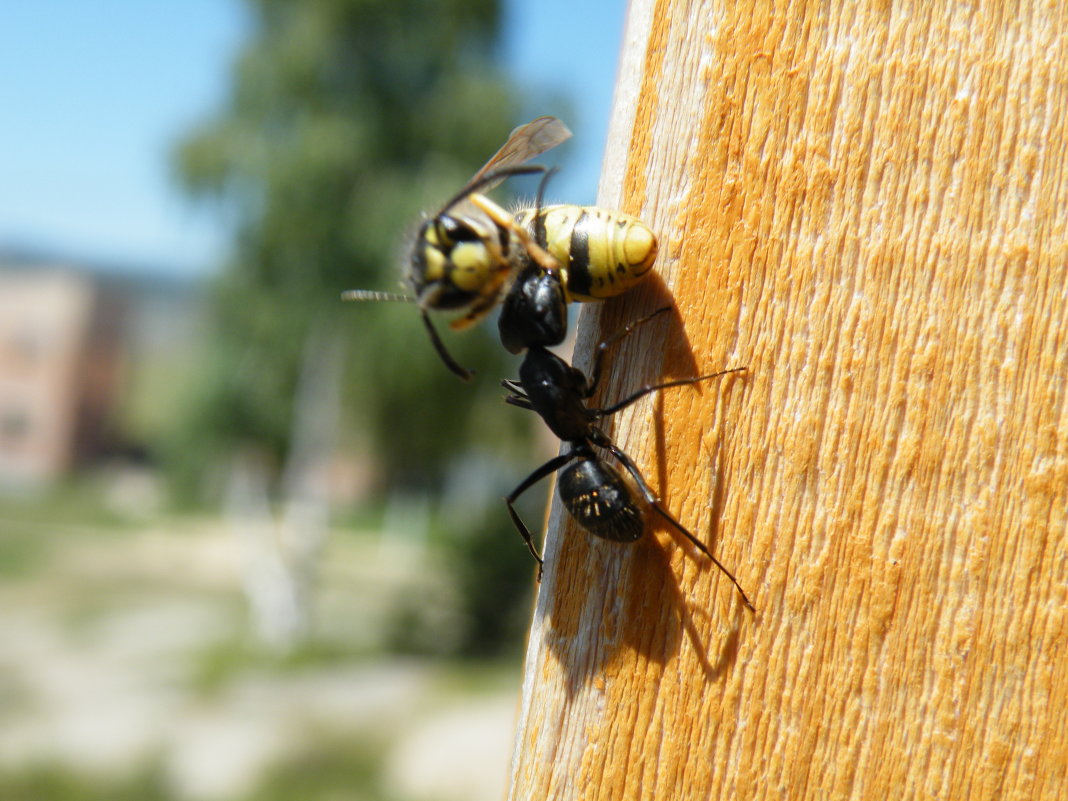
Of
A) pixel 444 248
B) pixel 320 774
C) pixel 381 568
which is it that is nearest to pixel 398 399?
pixel 320 774

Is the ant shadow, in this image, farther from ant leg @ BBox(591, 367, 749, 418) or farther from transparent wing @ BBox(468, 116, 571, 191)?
transparent wing @ BBox(468, 116, 571, 191)

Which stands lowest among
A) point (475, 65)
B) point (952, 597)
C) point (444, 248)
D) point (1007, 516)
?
point (952, 597)

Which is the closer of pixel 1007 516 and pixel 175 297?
pixel 1007 516

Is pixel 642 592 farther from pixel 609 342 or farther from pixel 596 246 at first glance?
pixel 596 246

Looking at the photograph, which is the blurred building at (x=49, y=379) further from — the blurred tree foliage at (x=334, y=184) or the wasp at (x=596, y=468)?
the wasp at (x=596, y=468)

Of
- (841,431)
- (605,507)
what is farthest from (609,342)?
(841,431)

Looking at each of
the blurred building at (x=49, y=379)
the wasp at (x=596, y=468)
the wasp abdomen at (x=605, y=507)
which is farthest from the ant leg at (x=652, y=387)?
the blurred building at (x=49, y=379)

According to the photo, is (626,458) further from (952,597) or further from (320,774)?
(320,774)
